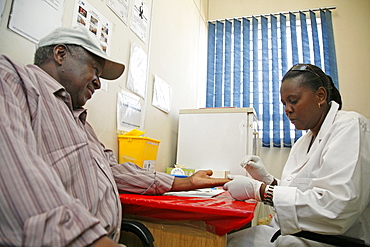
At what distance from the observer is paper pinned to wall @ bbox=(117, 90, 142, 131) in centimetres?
147

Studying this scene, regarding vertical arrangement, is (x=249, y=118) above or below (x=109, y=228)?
above

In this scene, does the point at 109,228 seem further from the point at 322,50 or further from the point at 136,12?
the point at 322,50

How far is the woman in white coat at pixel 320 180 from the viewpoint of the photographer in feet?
2.93

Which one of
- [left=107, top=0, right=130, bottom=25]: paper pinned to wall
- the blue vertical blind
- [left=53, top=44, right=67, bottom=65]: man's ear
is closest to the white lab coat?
[left=53, top=44, right=67, bottom=65]: man's ear

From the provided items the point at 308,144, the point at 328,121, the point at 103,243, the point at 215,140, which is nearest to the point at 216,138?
the point at 215,140

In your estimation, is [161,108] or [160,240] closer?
[160,240]

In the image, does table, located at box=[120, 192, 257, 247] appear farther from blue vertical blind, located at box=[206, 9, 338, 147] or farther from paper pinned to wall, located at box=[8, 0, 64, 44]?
blue vertical blind, located at box=[206, 9, 338, 147]

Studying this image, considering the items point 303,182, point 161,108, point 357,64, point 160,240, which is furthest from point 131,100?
point 357,64

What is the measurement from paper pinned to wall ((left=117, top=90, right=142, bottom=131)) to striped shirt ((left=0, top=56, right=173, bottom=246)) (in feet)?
1.71

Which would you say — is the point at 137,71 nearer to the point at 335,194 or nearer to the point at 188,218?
the point at 188,218

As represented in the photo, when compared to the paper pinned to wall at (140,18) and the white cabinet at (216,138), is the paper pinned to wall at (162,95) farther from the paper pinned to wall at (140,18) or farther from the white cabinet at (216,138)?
the paper pinned to wall at (140,18)

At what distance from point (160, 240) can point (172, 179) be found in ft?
1.09

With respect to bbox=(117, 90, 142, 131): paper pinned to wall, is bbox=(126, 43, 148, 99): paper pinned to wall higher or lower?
higher

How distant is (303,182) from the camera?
1.13 meters
